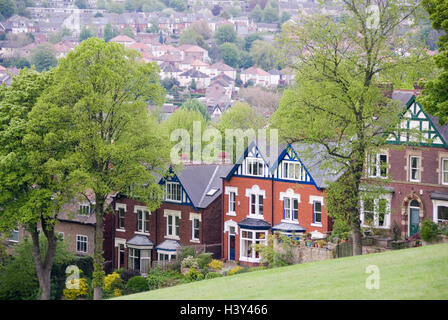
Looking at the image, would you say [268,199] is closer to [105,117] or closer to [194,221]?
[194,221]

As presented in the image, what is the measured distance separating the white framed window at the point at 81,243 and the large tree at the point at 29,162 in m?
11.0

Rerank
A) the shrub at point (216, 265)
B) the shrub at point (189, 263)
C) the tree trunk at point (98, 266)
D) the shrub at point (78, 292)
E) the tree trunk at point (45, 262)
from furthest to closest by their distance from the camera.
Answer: the shrub at point (78, 292)
the shrub at point (216, 265)
the shrub at point (189, 263)
the tree trunk at point (45, 262)
the tree trunk at point (98, 266)

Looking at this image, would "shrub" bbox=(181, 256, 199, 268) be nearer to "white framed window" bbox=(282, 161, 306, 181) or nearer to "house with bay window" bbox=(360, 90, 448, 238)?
"white framed window" bbox=(282, 161, 306, 181)

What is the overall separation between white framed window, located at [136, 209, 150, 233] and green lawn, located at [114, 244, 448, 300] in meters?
22.8

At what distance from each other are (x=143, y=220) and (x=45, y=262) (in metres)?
9.71

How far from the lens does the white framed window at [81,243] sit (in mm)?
56938

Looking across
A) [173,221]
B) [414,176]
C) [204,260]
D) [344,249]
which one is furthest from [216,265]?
[414,176]

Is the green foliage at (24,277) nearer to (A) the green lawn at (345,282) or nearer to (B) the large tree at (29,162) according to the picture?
(B) the large tree at (29,162)

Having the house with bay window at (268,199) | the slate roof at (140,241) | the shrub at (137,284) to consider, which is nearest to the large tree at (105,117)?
the shrub at (137,284)

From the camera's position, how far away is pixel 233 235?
A: 51594 millimetres

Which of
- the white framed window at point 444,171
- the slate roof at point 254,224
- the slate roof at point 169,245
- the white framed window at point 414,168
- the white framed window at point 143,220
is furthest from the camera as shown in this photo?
the white framed window at point 143,220
